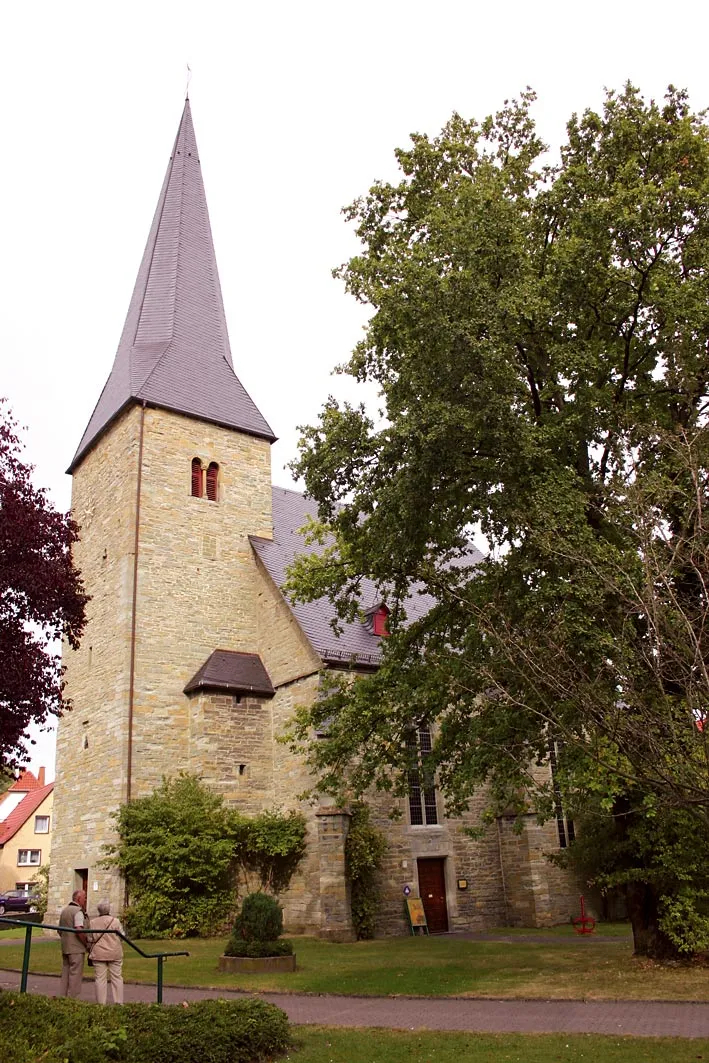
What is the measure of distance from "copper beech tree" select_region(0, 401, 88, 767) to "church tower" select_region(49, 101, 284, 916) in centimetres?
807

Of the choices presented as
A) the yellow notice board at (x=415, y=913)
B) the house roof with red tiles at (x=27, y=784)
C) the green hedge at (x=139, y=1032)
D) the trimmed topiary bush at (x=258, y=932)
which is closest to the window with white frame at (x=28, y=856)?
the house roof with red tiles at (x=27, y=784)

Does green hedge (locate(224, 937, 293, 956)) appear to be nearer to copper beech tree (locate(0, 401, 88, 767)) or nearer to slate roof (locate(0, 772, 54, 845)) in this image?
copper beech tree (locate(0, 401, 88, 767))

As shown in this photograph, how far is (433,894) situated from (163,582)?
1050cm

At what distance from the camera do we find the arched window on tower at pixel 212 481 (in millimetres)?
24391

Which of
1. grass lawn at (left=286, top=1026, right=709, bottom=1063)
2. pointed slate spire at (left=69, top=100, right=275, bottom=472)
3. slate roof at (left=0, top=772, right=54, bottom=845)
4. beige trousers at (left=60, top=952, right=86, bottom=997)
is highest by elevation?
pointed slate spire at (left=69, top=100, right=275, bottom=472)

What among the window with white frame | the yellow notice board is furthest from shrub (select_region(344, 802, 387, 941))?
the window with white frame

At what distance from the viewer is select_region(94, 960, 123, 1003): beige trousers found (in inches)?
387

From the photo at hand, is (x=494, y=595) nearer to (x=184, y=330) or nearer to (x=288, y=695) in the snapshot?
(x=288, y=695)

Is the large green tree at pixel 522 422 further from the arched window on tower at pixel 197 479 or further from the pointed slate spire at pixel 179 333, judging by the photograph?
the pointed slate spire at pixel 179 333

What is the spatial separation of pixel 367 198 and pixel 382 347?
3.26 m

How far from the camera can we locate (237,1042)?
8.06m

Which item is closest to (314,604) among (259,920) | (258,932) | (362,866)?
(362,866)

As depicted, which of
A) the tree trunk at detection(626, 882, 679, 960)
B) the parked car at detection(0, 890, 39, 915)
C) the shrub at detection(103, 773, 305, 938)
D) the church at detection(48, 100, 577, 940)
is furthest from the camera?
the parked car at detection(0, 890, 39, 915)

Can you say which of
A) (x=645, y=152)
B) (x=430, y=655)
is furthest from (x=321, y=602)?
(x=645, y=152)
